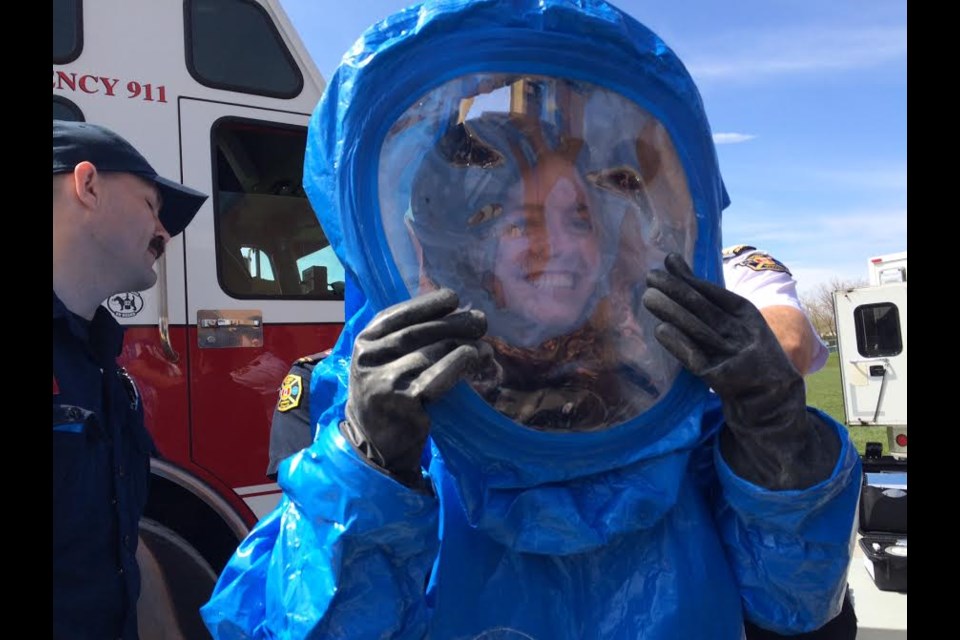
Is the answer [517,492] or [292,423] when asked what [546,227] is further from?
[292,423]

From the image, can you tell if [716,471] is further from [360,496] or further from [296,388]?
[296,388]

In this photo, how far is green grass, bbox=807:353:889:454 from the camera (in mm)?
9602

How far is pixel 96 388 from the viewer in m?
1.73

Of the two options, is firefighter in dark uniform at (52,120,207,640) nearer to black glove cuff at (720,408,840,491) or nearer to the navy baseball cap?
the navy baseball cap

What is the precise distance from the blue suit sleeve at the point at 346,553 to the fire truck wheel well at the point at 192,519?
169 centimetres

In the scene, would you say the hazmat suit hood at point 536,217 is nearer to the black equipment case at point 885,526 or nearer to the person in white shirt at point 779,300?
the person in white shirt at point 779,300

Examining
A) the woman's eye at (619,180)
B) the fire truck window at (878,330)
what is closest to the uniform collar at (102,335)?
the woman's eye at (619,180)

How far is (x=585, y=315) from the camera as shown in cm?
A: 103

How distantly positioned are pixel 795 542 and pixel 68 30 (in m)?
2.65

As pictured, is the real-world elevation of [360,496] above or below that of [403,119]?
below

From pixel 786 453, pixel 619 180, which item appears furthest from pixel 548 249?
pixel 786 453

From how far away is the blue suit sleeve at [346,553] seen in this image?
85 cm
